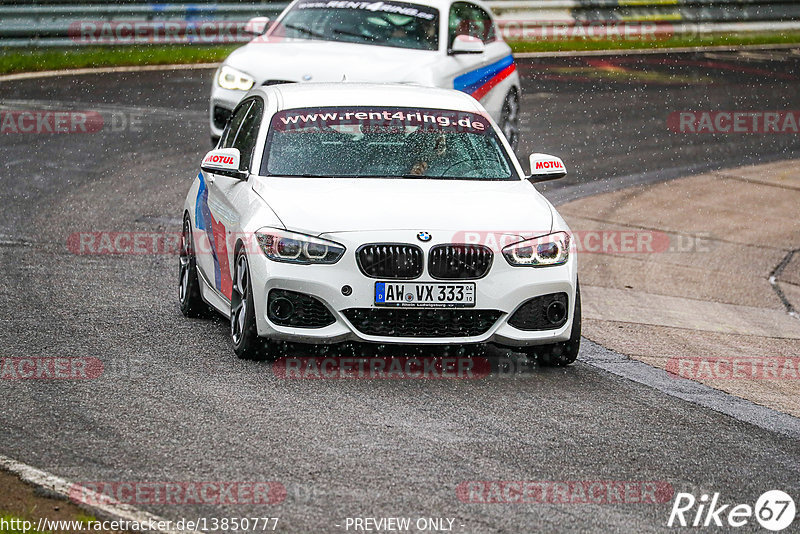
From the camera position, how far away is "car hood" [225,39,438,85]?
45.3 ft

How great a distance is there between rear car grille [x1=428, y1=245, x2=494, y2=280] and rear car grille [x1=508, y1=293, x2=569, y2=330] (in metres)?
0.33

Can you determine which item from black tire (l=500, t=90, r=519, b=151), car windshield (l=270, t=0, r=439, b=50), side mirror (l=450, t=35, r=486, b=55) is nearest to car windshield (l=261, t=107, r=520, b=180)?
side mirror (l=450, t=35, r=486, b=55)

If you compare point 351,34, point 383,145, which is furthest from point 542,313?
point 351,34

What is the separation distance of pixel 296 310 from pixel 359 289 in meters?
0.37

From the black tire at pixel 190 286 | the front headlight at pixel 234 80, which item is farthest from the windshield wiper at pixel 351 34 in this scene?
the black tire at pixel 190 286

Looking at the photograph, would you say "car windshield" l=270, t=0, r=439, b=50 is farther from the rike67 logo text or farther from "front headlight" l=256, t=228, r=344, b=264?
the rike67 logo text

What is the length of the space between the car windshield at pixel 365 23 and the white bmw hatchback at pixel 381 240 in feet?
18.6

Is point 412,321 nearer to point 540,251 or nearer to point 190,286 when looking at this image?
point 540,251

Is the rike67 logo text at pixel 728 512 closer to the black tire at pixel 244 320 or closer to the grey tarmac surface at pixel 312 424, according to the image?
the grey tarmac surface at pixel 312 424

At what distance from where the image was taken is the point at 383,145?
9086mm

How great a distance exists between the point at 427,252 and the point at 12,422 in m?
2.33

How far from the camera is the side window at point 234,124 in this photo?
394 inches

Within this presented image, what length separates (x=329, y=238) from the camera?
7930 mm

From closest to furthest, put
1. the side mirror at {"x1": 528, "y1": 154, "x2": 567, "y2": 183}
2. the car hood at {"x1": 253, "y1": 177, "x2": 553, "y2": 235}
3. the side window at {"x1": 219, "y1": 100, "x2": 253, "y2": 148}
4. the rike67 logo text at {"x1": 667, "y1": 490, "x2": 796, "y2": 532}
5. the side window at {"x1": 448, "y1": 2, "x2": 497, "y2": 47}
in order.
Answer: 1. the rike67 logo text at {"x1": 667, "y1": 490, "x2": 796, "y2": 532}
2. the car hood at {"x1": 253, "y1": 177, "x2": 553, "y2": 235}
3. the side mirror at {"x1": 528, "y1": 154, "x2": 567, "y2": 183}
4. the side window at {"x1": 219, "y1": 100, "x2": 253, "y2": 148}
5. the side window at {"x1": 448, "y1": 2, "x2": 497, "y2": 47}
